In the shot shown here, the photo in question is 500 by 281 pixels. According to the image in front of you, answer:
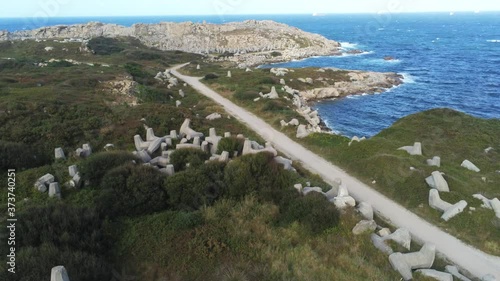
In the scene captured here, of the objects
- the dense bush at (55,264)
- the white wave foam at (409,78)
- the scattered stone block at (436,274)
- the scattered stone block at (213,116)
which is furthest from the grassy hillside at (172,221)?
the white wave foam at (409,78)

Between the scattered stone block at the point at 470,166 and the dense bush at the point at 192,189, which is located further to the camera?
the scattered stone block at the point at 470,166

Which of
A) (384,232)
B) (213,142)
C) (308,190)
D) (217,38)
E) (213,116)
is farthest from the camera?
(217,38)

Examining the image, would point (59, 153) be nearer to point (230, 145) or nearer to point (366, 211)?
point (230, 145)

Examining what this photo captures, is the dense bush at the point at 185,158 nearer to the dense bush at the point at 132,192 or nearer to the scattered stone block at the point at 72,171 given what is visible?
the dense bush at the point at 132,192

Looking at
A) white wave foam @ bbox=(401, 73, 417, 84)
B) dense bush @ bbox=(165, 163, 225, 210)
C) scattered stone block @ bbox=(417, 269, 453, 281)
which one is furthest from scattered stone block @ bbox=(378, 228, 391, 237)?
white wave foam @ bbox=(401, 73, 417, 84)

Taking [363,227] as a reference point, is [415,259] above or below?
below

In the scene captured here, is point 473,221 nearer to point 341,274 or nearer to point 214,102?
point 341,274

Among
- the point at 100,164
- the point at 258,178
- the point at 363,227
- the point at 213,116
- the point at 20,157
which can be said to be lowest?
the point at 363,227

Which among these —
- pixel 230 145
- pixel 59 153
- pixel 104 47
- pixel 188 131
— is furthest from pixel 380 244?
pixel 104 47
